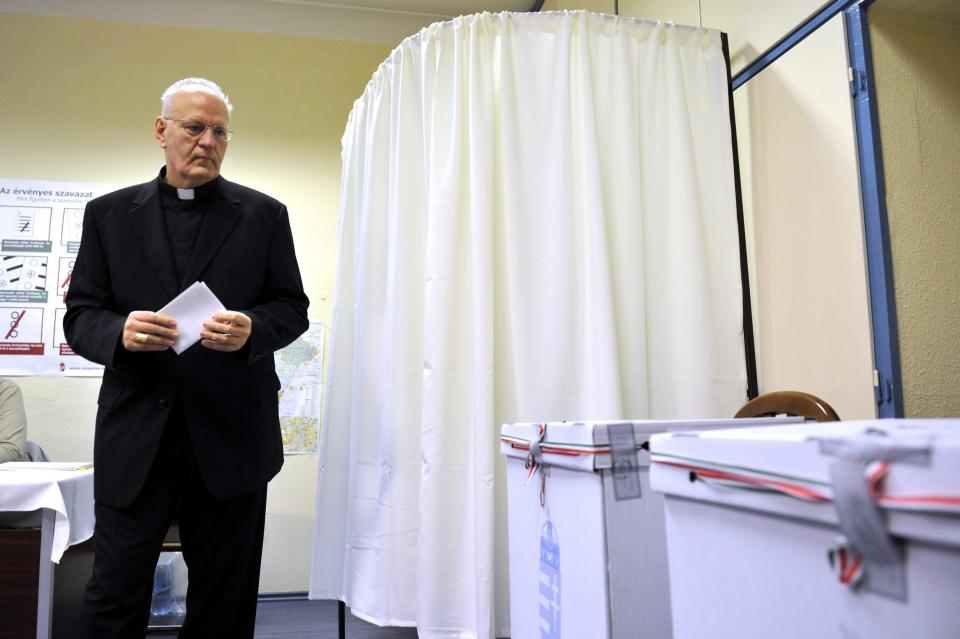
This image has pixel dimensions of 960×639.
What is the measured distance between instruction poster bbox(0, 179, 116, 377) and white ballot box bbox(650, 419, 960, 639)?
315 centimetres

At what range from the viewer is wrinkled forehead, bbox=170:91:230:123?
1482 mm

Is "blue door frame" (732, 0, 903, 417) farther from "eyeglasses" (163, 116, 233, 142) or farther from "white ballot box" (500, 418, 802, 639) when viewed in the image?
"eyeglasses" (163, 116, 233, 142)

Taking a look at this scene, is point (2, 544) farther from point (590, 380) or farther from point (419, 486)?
point (590, 380)

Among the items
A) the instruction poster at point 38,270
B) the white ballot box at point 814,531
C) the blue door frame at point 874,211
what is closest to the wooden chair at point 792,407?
the blue door frame at point 874,211

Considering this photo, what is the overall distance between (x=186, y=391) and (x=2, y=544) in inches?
28.7

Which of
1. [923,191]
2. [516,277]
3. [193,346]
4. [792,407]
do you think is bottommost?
[792,407]

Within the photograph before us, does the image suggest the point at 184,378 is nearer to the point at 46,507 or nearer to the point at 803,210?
the point at 46,507

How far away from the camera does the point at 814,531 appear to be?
484 millimetres

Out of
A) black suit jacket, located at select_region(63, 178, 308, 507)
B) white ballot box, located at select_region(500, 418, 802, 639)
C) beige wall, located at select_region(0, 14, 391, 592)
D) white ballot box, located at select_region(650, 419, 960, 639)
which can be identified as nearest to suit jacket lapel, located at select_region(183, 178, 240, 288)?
black suit jacket, located at select_region(63, 178, 308, 507)

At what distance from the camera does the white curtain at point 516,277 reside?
1.69 metres

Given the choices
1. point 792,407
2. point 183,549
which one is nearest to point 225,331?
point 183,549

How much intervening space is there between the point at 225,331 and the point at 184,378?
15 cm

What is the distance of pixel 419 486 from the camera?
69.7 inches

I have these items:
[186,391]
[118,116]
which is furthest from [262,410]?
[118,116]
